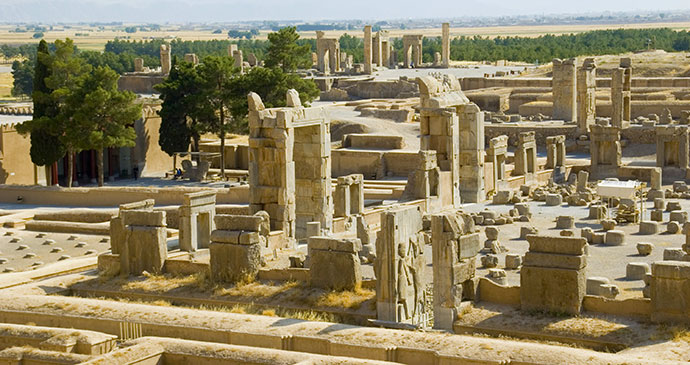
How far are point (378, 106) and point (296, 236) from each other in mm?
32508

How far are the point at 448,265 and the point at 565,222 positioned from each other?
36.0 ft

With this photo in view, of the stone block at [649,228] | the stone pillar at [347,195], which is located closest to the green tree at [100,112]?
the stone pillar at [347,195]

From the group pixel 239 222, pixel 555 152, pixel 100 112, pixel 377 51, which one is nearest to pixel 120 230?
pixel 239 222

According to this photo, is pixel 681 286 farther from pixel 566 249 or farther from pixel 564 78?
pixel 564 78

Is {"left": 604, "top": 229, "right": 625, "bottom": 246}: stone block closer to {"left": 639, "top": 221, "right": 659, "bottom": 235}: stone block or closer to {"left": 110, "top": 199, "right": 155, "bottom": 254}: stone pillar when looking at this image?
{"left": 639, "top": 221, "right": 659, "bottom": 235}: stone block

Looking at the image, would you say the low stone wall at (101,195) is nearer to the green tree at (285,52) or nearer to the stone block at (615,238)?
the stone block at (615,238)

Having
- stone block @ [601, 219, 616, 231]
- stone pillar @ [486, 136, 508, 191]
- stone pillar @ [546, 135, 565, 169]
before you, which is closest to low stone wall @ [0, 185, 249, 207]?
stone pillar @ [486, 136, 508, 191]

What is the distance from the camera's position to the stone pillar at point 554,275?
19.7 m

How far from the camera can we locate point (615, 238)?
28.1 metres

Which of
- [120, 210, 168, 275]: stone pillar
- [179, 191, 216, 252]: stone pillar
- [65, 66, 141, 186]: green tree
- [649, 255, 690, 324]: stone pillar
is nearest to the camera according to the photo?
[649, 255, 690, 324]: stone pillar

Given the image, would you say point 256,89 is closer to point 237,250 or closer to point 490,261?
point 490,261

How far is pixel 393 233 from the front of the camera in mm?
20562

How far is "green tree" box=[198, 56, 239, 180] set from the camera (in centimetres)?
4603

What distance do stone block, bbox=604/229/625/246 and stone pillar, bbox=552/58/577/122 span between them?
85.1 feet
